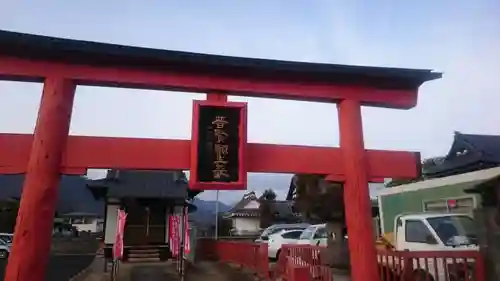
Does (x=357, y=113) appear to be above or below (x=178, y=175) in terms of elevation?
below

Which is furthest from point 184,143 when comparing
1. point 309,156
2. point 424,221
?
point 424,221

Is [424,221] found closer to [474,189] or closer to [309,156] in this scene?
[474,189]

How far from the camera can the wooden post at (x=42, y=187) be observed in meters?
5.82

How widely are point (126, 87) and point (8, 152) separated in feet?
6.86

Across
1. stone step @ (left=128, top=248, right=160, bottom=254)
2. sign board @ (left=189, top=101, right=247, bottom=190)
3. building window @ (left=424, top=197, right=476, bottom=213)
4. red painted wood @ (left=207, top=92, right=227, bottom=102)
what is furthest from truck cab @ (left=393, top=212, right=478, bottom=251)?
stone step @ (left=128, top=248, right=160, bottom=254)

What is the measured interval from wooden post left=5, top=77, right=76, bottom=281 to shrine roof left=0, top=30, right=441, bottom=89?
0.53m

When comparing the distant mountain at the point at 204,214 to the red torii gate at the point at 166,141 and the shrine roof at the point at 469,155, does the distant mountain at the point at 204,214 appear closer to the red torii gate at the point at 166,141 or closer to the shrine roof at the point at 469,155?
the shrine roof at the point at 469,155

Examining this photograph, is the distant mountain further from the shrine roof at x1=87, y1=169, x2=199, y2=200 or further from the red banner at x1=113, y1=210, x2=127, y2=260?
the red banner at x1=113, y1=210, x2=127, y2=260

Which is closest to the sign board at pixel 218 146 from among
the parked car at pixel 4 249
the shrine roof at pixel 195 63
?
the shrine roof at pixel 195 63

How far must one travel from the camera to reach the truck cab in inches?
339

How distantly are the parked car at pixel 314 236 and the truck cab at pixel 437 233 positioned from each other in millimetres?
7692

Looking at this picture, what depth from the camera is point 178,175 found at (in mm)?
24797

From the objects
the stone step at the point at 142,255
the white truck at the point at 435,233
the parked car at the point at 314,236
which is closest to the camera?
the white truck at the point at 435,233

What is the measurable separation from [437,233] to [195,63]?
664 cm
